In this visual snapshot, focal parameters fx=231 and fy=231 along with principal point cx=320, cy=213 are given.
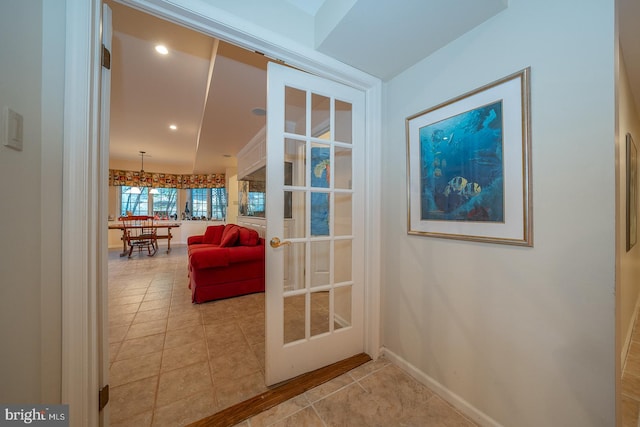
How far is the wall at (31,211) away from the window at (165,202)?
7925mm

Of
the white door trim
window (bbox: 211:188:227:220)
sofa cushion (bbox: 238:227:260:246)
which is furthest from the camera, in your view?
window (bbox: 211:188:227:220)

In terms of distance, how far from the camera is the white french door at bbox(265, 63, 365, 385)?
147cm

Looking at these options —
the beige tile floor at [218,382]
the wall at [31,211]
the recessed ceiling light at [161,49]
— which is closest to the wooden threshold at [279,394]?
the beige tile floor at [218,382]

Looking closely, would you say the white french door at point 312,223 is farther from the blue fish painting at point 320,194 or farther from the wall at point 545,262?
the wall at point 545,262

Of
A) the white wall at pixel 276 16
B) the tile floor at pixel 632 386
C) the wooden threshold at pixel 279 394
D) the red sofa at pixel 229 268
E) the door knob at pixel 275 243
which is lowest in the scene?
the tile floor at pixel 632 386

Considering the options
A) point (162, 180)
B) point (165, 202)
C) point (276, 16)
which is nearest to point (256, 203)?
point (276, 16)

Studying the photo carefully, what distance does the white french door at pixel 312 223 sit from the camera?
1472 mm

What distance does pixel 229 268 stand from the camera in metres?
3.02

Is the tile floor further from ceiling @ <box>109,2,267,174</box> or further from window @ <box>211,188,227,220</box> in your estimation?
window @ <box>211,188,227,220</box>

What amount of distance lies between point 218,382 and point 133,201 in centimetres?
783

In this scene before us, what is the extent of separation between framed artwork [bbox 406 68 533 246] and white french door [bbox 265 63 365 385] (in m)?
0.43

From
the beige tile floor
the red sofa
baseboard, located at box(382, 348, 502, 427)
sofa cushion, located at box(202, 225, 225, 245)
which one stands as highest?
sofa cushion, located at box(202, 225, 225, 245)

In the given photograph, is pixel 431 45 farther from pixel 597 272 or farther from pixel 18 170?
pixel 18 170

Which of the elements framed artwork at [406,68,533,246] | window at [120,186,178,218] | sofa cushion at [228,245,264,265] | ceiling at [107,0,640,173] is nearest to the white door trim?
ceiling at [107,0,640,173]
